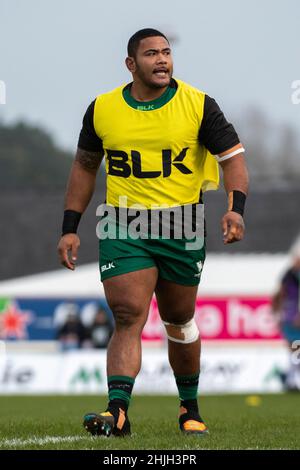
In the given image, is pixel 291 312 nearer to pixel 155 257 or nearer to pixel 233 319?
pixel 233 319

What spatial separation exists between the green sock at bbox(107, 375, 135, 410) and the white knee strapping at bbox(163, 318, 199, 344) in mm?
569

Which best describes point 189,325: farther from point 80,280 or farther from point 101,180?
point 101,180

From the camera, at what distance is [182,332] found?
726 cm

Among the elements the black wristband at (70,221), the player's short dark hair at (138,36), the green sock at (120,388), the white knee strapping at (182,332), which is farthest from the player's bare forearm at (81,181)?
the green sock at (120,388)

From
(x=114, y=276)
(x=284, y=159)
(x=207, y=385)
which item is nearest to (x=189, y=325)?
(x=114, y=276)

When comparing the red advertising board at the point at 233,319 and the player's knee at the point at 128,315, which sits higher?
the red advertising board at the point at 233,319

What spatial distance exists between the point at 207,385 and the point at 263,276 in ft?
37.5

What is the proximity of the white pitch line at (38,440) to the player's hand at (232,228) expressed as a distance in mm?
1377

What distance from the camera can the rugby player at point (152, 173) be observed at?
6.84 m

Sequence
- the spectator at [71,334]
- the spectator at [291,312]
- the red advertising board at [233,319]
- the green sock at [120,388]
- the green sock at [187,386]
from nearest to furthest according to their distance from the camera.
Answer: the green sock at [120,388] < the green sock at [187,386] < the spectator at [291,312] < the spectator at [71,334] < the red advertising board at [233,319]

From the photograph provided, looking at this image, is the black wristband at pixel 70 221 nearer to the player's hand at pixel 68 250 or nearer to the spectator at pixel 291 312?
the player's hand at pixel 68 250

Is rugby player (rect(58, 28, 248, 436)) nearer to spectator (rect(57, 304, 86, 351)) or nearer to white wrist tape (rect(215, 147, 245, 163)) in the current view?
white wrist tape (rect(215, 147, 245, 163))

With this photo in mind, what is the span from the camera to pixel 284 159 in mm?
39375

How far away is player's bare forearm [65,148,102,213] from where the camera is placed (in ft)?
24.1
